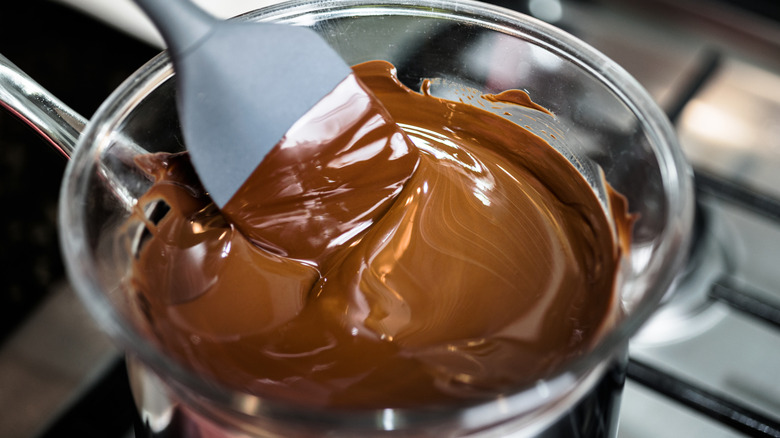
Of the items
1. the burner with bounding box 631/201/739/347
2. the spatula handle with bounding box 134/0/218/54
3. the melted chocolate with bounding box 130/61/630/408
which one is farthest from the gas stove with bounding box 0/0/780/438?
the spatula handle with bounding box 134/0/218/54

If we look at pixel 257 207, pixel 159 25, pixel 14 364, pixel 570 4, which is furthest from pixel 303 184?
pixel 570 4

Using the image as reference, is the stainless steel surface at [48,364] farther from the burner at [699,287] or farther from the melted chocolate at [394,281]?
the burner at [699,287]

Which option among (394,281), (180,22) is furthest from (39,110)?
(394,281)

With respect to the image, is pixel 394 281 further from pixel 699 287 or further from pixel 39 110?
pixel 699 287

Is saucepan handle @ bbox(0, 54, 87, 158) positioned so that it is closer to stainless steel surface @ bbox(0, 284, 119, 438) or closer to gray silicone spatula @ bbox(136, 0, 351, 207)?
gray silicone spatula @ bbox(136, 0, 351, 207)

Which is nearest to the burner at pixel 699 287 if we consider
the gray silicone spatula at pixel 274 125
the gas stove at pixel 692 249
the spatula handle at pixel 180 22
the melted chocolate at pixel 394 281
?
the gas stove at pixel 692 249

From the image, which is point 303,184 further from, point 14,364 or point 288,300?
point 14,364
